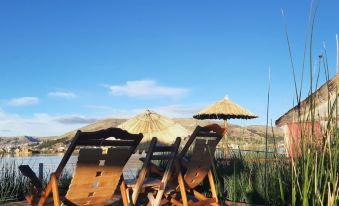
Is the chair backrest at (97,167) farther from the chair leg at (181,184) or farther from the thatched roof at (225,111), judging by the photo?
the thatched roof at (225,111)

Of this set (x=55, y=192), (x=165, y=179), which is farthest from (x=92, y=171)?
(x=165, y=179)

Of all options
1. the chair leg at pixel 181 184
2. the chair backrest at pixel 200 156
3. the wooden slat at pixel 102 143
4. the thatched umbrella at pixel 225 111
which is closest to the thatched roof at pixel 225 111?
the thatched umbrella at pixel 225 111

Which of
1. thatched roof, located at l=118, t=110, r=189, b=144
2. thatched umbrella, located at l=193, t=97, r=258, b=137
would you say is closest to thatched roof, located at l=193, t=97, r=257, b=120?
thatched umbrella, located at l=193, t=97, r=258, b=137

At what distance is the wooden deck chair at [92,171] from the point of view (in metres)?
3.71

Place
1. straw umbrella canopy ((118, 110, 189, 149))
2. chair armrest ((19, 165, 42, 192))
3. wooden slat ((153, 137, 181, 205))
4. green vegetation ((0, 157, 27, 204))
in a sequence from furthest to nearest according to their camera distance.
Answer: straw umbrella canopy ((118, 110, 189, 149)) < green vegetation ((0, 157, 27, 204)) < wooden slat ((153, 137, 181, 205)) < chair armrest ((19, 165, 42, 192))

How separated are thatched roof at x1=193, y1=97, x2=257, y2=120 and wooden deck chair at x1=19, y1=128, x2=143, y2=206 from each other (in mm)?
12693

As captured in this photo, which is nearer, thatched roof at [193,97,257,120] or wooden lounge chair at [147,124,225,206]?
wooden lounge chair at [147,124,225,206]

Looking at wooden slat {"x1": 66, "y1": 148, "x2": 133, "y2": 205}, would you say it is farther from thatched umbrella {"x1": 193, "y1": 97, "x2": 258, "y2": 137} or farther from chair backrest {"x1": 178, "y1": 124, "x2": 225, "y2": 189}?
thatched umbrella {"x1": 193, "y1": 97, "x2": 258, "y2": 137}

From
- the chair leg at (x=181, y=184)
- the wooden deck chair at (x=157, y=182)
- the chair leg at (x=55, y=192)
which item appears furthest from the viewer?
the chair leg at (x=181, y=184)

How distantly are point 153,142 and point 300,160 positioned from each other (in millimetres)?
2569

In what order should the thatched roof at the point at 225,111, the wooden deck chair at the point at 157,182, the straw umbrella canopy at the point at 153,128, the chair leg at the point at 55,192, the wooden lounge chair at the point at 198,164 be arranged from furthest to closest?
the thatched roof at the point at 225,111, the straw umbrella canopy at the point at 153,128, the wooden lounge chair at the point at 198,164, the wooden deck chair at the point at 157,182, the chair leg at the point at 55,192

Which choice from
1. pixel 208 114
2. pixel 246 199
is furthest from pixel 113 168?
pixel 208 114

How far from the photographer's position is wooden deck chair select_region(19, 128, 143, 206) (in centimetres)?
371

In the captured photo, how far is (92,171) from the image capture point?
394cm
